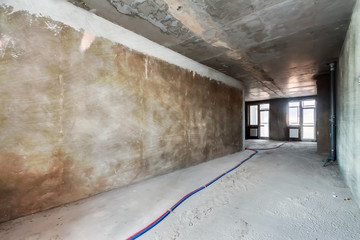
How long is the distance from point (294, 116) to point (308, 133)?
3.57 feet

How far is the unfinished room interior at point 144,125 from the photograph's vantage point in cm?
160

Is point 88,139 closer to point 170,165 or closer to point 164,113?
point 164,113

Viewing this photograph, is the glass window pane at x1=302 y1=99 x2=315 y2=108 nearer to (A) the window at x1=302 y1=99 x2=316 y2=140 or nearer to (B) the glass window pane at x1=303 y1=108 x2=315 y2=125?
(A) the window at x1=302 y1=99 x2=316 y2=140

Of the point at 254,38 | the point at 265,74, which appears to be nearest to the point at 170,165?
the point at 254,38

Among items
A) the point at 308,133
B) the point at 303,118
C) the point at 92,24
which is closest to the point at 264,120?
the point at 303,118

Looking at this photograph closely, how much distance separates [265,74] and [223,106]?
5.03 feet

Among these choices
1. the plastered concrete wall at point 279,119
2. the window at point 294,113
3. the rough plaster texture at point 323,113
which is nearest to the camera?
the rough plaster texture at point 323,113

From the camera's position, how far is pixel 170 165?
3.20m

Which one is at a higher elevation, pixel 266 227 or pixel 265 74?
pixel 265 74

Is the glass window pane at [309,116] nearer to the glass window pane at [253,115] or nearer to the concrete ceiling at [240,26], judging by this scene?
the glass window pane at [253,115]

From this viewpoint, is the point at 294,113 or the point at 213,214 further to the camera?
the point at 294,113

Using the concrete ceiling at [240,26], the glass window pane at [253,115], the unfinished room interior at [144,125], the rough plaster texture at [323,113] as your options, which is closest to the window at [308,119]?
the glass window pane at [253,115]

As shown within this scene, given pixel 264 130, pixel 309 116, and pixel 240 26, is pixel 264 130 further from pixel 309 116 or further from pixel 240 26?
pixel 240 26

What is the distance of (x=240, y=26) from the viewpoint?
2.42 m
